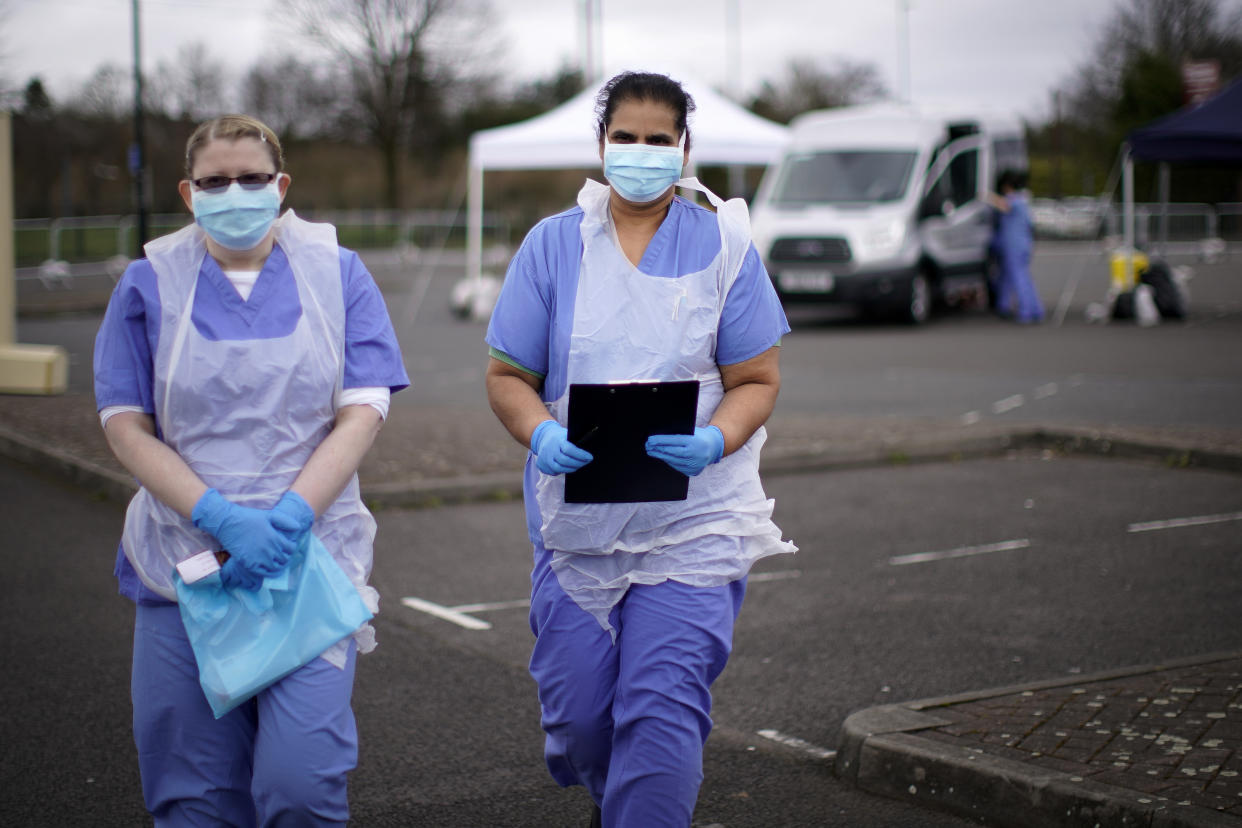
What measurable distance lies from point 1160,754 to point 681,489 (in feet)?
6.19

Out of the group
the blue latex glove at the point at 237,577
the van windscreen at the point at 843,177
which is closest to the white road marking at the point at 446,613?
the blue latex glove at the point at 237,577

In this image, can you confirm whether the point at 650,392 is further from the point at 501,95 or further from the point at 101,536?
the point at 501,95

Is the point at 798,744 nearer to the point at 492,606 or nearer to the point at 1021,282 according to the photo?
the point at 492,606

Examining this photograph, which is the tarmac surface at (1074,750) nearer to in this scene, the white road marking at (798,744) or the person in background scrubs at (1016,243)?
the white road marking at (798,744)

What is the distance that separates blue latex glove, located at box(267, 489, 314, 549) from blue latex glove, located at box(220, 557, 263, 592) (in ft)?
0.34

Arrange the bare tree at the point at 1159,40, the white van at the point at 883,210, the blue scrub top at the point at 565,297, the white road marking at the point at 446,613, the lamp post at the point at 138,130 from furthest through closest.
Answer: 1. the bare tree at the point at 1159,40
2. the lamp post at the point at 138,130
3. the white van at the point at 883,210
4. the white road marking at the point at 446,613
5. the blue scrub top at the point at 565,297

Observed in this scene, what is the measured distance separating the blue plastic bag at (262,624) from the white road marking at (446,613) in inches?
119

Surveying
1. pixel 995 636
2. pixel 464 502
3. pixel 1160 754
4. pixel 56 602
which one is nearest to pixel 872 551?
pixel 995 636

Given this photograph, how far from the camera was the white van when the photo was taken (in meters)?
18.6

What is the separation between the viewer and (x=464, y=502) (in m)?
8.36

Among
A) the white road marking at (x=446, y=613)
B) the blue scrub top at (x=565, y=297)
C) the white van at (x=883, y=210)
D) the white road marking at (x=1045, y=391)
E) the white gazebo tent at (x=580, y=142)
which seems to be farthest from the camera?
the white van at (x=883, y=210)

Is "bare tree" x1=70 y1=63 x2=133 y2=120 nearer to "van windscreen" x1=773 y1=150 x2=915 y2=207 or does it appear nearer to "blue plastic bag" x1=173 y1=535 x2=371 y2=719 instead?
"van windscreen" x1=773 y1=150 x2=915 y2=207

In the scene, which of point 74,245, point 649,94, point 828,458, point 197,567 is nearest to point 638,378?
point 649,94

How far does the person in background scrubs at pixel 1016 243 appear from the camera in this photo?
19203 mm
